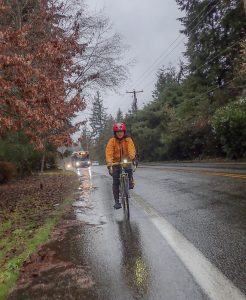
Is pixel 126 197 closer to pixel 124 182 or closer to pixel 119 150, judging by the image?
pixel 124 182

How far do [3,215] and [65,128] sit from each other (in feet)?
29.4

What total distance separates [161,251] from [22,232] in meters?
4.21

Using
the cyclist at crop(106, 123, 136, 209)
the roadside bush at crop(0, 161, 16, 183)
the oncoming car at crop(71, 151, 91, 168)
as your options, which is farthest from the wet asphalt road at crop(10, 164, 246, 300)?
the oncoming car at crop(71, 151, 91, 168)

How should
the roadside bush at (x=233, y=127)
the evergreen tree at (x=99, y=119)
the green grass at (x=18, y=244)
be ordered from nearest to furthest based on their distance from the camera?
the green grass at (x=18, y=244), the roadside bush at (x=233, y=127), the evergreen tree at (x=99, y=119)

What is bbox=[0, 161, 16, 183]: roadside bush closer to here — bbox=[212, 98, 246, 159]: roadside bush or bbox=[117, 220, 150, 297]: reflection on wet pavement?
bbox=[212, 98, 246, 159]: roadside bush

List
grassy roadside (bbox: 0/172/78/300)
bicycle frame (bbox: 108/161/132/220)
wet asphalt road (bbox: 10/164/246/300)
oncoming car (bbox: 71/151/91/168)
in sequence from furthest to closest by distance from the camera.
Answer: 1. oncoming car (bbox: 71/151/91/168)
2. bicycle frame (bbox: 108/161/132/220)
3. grassy roadside (bbox: 0/172/78/300)
4. wet asphalt road (bbox: 10/164/246/300)

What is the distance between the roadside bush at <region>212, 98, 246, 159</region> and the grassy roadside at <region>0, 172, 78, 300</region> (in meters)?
15.7

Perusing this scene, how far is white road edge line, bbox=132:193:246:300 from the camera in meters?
4.38

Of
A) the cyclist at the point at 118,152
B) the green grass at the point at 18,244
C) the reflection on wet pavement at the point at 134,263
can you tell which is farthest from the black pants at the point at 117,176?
the reflection on wet pavement at the point at 134,263

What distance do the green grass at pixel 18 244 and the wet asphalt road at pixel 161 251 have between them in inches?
16.8

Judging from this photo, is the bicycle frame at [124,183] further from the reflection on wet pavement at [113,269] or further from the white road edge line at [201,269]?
the white road edge line at [201,269]

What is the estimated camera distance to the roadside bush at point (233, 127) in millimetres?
27413

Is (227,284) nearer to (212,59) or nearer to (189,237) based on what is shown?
(189,237)

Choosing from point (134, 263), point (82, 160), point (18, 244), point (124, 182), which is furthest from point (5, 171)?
point (82, 160)
